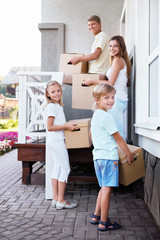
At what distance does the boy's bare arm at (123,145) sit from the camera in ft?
8.91

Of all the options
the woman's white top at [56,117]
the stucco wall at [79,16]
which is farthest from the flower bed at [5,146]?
the woman's white top at [56,117]

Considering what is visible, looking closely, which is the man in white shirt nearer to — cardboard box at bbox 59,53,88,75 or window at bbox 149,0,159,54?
cardboard box at bbox 59,53,88,75

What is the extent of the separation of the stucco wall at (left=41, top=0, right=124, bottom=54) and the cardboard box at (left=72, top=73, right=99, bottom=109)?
8.70 feet

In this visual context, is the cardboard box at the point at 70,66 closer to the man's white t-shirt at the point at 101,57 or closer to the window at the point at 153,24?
the man's white t-shirt at the point at 101,57

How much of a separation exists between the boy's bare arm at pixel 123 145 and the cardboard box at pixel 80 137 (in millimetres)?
699

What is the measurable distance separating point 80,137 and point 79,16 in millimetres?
3850

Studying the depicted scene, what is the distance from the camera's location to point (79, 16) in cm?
645

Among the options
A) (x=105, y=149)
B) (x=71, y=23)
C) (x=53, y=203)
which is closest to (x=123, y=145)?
(x=105, y=149)

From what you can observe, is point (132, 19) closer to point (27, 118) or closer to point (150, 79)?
point (150, 79)

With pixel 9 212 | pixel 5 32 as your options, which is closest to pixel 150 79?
pixel 9 212

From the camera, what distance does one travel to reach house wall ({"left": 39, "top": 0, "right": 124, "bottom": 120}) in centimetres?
638

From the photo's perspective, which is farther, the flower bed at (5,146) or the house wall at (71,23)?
the flower bed at (5,146)

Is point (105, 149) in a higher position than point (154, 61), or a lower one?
lower

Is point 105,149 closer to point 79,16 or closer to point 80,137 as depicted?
point 80,137
